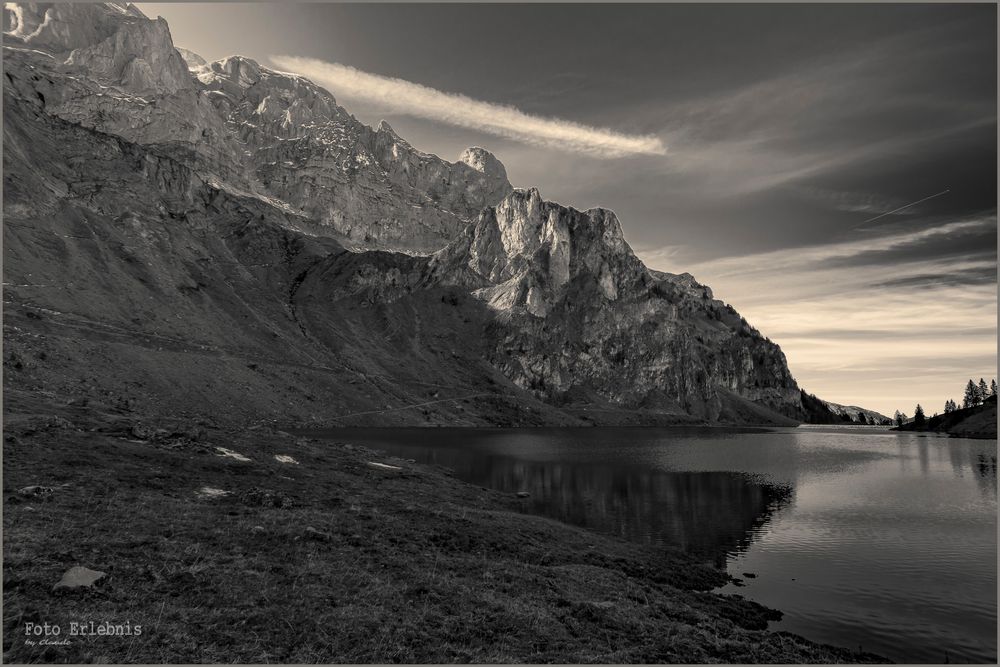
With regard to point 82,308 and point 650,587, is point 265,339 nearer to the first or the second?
point 82,308

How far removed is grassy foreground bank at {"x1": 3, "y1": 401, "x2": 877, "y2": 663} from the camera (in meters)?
16.1

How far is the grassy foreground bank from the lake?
4875 millimetres

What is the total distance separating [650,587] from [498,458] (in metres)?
71.1

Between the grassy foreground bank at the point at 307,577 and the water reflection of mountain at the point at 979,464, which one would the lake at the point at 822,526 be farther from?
the grassy foreground bank at the point at 307,577

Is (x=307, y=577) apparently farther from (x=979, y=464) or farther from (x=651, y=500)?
(x=979, y=464)

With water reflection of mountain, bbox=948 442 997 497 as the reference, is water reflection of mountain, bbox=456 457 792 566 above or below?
below

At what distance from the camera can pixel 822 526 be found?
50.9 m

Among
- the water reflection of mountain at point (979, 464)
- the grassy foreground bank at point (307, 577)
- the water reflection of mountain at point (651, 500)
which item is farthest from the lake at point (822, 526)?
the grassy foreground bank at point (307, 577)

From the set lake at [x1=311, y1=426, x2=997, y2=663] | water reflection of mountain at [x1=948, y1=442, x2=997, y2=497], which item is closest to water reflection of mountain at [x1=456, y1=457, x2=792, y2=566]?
lake at [x1=311, y1=426, x2=997, y2=663]

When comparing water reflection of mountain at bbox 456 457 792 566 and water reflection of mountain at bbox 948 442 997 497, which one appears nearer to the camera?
water reflection of mountain at bbox 456 457 792 566

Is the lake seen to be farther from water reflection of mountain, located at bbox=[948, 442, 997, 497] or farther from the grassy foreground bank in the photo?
the grassy foreground bank

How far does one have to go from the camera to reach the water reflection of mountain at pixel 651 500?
155 ft

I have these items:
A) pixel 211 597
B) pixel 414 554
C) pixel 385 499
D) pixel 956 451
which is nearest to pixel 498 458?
pixel 385 499

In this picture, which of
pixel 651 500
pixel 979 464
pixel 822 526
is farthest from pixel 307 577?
pixel 979 464
